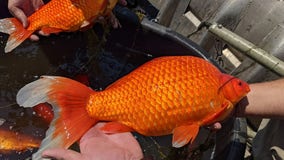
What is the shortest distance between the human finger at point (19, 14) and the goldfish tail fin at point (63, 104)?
58 cm

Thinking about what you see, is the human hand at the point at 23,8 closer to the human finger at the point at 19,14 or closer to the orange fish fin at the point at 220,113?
the human finger at the point at 19,14

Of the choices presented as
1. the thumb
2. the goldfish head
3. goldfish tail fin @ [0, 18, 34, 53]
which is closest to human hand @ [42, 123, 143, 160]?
the thumb

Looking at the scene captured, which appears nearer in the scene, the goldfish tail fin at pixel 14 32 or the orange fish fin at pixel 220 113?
the orange fish fin at pixel 220 113

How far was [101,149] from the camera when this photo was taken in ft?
5.77

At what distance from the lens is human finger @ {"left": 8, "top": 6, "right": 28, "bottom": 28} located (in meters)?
2.27

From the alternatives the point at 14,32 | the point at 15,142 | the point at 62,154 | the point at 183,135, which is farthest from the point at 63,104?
the point at 15,142

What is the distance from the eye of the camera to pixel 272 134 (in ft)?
7.21

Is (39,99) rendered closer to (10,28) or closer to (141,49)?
(10,28)

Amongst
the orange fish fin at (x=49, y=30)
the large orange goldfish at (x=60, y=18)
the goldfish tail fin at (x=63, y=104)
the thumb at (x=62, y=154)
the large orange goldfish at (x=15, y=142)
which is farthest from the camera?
the large orange goldfish at (x=15, y=142)

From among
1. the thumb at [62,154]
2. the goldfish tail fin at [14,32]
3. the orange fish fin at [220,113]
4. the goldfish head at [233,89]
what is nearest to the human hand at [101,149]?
the thumb at [62,154]

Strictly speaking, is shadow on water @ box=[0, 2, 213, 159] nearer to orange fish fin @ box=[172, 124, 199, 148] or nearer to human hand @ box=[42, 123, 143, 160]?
human hand @ box=[42, 123, 143, 160]

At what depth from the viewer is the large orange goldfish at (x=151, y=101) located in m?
1.66

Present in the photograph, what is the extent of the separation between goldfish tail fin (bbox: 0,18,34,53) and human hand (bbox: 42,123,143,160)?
699 millimetres

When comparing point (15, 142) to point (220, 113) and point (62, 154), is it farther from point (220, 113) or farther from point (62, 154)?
point (220, 113)
